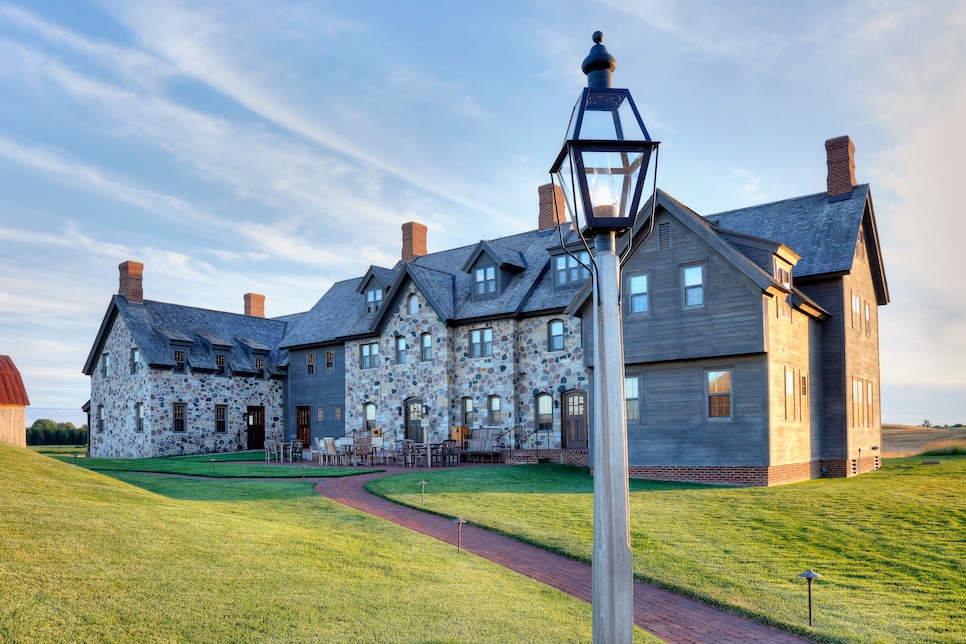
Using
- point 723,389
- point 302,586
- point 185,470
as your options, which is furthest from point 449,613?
point 185,470

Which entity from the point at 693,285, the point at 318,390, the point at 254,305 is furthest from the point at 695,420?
the point at 254,305

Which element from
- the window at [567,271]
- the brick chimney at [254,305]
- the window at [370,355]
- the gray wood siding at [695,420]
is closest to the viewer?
the gray wood siding at [695,420]

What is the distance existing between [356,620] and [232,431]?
112 ft

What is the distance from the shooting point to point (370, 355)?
112 ft

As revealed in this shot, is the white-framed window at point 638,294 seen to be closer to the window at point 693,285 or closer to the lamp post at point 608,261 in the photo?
Answer: the window at point 693,285

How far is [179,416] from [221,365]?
141 inches

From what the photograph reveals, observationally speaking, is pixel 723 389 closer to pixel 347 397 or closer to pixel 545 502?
pixel 545 502

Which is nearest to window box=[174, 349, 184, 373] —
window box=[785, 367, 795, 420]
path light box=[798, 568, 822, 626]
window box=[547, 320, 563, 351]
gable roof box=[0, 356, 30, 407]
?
gable roof box=[0, 356, 30, 407]

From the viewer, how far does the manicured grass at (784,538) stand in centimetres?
938

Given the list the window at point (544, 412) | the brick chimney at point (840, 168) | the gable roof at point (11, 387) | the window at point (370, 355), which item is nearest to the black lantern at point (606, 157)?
the gable roof at point (11, 387)

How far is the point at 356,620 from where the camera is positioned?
285 inches

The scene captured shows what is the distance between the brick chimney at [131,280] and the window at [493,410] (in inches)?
810

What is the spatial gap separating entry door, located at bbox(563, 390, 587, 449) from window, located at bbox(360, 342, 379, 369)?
407 inches

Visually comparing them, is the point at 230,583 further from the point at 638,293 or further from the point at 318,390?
the point at 318,390
